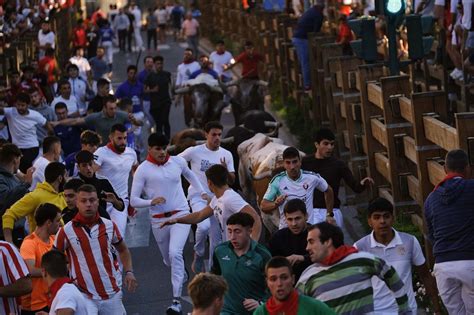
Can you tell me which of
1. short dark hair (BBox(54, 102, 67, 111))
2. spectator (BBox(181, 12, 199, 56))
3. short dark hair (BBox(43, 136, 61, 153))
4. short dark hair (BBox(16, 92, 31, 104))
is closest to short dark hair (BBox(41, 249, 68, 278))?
short dark hair (BBox(43, 136, 61, 153))

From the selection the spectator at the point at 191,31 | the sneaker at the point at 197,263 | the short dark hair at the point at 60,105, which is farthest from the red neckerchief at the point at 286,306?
the spectator at the point at 191,31

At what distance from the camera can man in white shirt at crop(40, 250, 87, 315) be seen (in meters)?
10.8

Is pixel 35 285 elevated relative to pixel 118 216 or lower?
elevated

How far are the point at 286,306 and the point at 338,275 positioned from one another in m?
0.76

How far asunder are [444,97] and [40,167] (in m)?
4.48

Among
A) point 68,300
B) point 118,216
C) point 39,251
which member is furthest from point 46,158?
point 68,300

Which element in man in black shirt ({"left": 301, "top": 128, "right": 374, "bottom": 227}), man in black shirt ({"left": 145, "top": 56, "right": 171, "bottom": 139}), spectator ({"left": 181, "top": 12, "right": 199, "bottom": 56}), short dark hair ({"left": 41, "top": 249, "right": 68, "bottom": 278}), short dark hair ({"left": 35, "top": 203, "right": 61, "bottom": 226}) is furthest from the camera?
spectator ({"left": 181, "top": 12, "right": 199, "bottom": 56})

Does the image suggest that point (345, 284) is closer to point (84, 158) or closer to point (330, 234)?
point (330, 234)

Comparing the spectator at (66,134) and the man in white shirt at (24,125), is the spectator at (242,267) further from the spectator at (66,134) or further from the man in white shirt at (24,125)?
the spectator at (66,134)

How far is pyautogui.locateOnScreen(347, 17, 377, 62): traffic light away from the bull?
8419mm

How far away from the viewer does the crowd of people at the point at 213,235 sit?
9906 mm

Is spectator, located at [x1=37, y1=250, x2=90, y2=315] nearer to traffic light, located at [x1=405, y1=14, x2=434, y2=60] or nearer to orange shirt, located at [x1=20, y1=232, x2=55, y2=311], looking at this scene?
orange shirt, located at [x1=20, y1=232, x2=55, y2=311]

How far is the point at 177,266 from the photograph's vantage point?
1542 cm

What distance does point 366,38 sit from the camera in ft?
63.4
